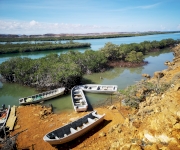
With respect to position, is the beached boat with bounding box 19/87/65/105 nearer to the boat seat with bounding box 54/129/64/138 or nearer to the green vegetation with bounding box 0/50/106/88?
the green vegetation with bounding box 0/50/106/88

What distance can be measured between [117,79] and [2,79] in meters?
19.8

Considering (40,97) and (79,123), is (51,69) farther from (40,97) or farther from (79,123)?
(79,123)

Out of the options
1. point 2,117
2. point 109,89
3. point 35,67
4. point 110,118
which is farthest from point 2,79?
point 110,118

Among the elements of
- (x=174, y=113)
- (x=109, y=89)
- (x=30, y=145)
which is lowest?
(x=30, y=145)

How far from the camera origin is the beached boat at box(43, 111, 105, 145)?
10.1 meters

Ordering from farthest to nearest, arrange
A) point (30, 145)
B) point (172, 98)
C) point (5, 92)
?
point (5, 92) < point (30, 145) < point (172, 98)

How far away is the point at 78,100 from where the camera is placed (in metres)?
17.7

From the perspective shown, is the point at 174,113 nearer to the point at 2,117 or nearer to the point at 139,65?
the point at 2,117

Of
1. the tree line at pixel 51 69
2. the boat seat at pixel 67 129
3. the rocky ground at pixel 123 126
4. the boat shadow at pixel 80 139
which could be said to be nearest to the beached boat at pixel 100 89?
the tree line at pixel 51 69

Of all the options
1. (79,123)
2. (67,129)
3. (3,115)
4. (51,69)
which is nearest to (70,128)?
(67,129)

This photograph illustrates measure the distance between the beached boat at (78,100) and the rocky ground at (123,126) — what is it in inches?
24.7

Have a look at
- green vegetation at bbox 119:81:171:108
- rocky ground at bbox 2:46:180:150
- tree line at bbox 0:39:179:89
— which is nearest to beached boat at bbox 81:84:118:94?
tree line at bbox 0:39:179:89

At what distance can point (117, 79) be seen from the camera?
26281mm

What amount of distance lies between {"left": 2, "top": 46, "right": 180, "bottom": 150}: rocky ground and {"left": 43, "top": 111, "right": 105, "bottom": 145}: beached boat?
1.74ft
